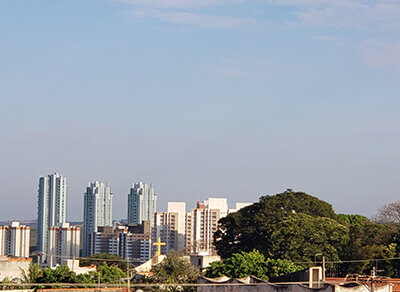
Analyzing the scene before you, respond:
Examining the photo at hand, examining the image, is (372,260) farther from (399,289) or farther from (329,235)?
(399,289)

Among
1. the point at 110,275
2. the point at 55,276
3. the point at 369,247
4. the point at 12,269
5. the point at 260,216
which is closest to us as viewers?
the point at 55,276

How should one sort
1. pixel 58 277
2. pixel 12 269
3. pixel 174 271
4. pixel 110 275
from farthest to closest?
pixel 110 275, pixel 12 269, pixel 174 271, pixel 58 277

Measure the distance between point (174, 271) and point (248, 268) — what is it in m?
6.28

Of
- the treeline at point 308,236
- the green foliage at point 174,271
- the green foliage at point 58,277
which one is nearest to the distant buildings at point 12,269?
the green foliage at point 58,277

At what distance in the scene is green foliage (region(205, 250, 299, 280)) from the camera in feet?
178

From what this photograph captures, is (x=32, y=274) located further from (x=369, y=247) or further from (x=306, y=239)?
(x=369, y=247)

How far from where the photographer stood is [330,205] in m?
86.1

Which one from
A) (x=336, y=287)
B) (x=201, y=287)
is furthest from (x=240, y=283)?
(x=336, y=287)

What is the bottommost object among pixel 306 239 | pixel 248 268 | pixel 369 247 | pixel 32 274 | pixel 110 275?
pixel 110 275

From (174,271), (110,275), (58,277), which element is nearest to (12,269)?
(58,277)

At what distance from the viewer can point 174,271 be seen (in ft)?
190

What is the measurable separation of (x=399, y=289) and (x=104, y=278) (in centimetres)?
2880

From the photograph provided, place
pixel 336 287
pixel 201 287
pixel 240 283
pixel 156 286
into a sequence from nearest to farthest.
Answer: pixel 336 287 < pixel 240 283 < pixel 201 287 < pixel 156 286

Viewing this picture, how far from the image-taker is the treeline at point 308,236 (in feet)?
211
